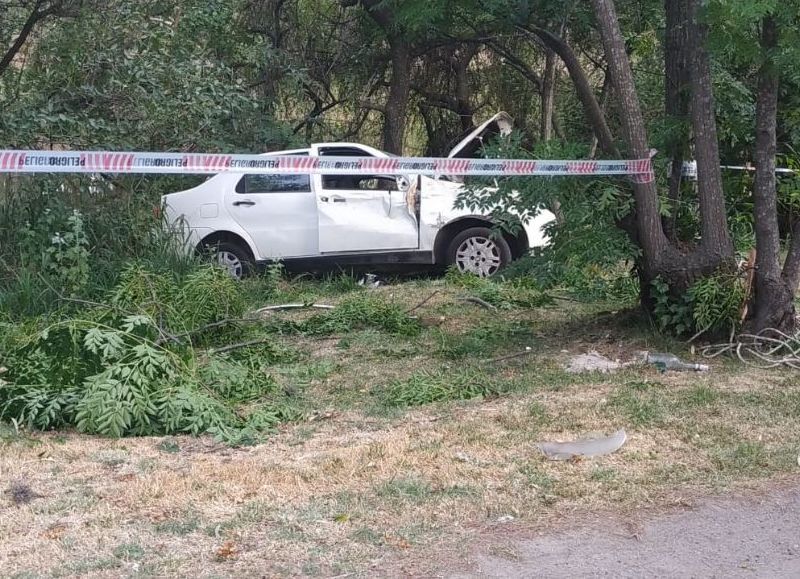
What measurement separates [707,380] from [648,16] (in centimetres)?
596

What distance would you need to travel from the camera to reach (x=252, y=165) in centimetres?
793

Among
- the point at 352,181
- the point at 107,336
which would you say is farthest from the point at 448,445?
the point at 352,181

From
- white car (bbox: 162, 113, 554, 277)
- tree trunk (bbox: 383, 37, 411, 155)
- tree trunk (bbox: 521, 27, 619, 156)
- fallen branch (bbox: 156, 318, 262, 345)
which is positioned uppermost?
tree trunk (bbox: 383, 37, 411, 155)

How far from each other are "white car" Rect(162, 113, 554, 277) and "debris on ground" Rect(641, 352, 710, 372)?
4.08m

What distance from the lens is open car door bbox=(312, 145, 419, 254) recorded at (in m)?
11.1

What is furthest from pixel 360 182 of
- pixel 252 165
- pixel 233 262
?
pixel 252 165

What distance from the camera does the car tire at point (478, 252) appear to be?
11.1 meters

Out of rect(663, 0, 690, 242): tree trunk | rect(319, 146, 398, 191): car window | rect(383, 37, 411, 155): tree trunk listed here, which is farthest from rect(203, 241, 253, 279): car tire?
rect(663, 0, 690, 242): tree trunk

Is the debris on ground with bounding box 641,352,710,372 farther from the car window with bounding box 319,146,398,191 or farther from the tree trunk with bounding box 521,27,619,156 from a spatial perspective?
the car window with bounding box 319,146,398,191

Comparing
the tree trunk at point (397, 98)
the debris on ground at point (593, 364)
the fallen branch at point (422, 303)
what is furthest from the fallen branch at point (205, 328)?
the tree trunk at point (397, 98)

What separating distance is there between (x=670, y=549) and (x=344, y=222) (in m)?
7.33

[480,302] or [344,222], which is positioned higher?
[344,222]

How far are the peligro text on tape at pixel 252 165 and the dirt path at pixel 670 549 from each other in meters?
3.34

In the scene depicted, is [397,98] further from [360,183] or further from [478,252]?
[478,252]
